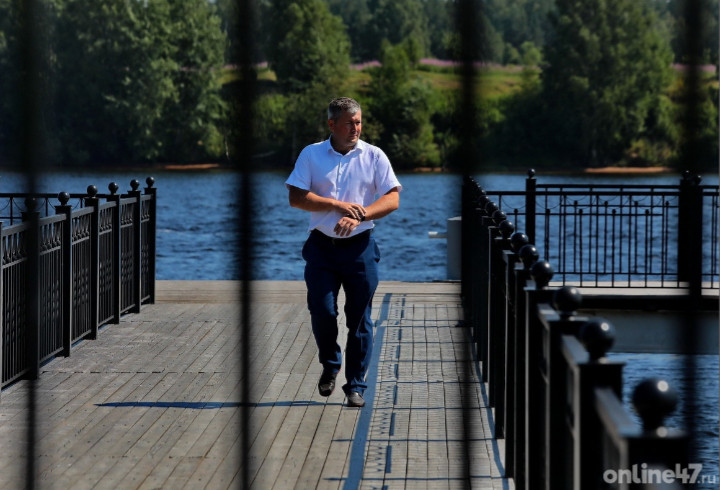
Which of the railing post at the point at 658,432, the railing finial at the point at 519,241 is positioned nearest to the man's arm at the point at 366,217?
the railing finial at the point at 519,241

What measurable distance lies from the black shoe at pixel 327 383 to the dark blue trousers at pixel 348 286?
4.2 inches

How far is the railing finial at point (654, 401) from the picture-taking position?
1.38 metres

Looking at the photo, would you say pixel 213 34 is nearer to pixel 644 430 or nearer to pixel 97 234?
pixel 644 430

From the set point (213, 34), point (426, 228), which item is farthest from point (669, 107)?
point (426, 228)

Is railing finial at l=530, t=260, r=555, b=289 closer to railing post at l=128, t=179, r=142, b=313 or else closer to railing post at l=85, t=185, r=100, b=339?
railing post at l=85, t=185, r=100, b=339

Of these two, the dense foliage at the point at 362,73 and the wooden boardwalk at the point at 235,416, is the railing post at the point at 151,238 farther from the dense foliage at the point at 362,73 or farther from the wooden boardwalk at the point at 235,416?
the dense foliage at the point at 362,73

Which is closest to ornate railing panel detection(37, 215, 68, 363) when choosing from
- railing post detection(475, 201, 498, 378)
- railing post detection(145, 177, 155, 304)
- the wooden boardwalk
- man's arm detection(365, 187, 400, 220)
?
the wooden boardwalk

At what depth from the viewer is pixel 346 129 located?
4.97m

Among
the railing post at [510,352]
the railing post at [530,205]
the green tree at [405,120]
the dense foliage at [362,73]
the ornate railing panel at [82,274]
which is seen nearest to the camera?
the dense foliage at [362,73]

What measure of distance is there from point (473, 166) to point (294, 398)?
3425mm

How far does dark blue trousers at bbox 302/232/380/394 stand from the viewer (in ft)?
16.7

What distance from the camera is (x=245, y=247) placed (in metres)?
2.09

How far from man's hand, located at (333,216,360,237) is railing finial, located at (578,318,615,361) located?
9.88ft

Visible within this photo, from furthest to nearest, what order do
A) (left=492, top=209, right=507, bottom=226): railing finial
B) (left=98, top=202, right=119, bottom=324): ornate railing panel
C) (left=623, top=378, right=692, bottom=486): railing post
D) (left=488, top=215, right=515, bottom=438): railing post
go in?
(left=98, top=202, right=119, bottom=324): ornate railing panel, (left=492, top=209, right=507, bottom=226): railing finial, (left=488, top=215, right=515, bottom=438): railing post, (left=623, top=378, right=692, bottom=486): railing post
